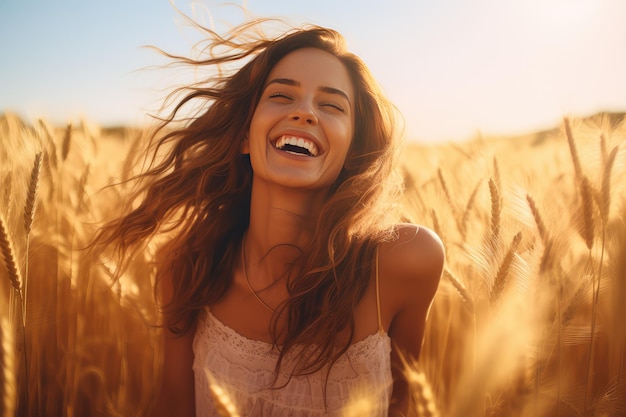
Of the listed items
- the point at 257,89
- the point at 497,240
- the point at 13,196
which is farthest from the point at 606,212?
→ the point at 13,196

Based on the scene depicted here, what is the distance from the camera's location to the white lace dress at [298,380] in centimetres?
142

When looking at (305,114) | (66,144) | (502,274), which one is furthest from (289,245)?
(66,144)

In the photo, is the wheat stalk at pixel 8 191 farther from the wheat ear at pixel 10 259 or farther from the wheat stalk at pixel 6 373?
the wheat stalk at pixel 6 373

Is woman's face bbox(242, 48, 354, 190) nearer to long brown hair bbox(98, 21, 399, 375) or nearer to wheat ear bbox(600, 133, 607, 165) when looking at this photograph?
long brown hair bbox(98, 21, 399, 375)

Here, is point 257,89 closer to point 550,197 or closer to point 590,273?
point 550,197

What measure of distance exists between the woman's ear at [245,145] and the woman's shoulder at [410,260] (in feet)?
1.93

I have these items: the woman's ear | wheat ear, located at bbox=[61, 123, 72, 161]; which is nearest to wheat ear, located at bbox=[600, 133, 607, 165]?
the woman's ear

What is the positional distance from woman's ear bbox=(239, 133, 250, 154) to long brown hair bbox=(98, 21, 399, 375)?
0.06 feet

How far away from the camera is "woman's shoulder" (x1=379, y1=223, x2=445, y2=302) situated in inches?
55.9

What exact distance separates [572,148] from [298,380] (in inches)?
43.1

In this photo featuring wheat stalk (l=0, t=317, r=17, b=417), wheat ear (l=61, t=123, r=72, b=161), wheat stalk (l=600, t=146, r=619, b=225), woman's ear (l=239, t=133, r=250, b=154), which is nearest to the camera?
wheat stalk (l=0, t=317, r=17, b=417)

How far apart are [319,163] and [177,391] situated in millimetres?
985

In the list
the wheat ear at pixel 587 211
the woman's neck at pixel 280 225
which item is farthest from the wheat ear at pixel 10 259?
the wheat ear at pixel 587 211

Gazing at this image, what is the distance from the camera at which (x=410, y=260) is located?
1416 mm
